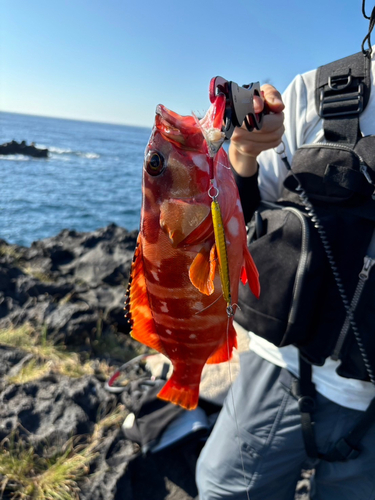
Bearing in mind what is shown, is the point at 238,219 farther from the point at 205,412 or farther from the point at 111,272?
the point at 111,272

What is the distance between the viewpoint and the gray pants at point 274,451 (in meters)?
2.43

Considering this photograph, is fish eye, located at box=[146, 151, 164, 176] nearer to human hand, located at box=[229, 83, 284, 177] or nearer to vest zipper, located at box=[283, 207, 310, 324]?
human hand, located at box=[229, 83, 284, 177]

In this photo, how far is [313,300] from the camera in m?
2.25

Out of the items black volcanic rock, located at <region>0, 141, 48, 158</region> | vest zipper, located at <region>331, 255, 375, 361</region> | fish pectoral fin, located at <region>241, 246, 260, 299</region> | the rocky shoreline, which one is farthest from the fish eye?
black volcanic rock, located at <region>0, 141, 48, 158</region>

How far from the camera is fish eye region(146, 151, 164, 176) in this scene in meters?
1.48

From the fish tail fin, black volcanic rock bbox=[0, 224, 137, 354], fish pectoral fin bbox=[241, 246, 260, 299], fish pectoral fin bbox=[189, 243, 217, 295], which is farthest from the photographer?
black volcanic rock bbox=[0, 224, 137, 354]

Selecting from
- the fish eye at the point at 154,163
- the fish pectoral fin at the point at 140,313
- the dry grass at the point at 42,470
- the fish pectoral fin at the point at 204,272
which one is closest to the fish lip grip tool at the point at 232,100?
the fish eye at the point at 154,163

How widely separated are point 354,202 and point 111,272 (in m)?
6.21

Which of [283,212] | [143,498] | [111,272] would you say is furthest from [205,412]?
[111,272]

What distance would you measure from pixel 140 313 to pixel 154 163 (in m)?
0.79

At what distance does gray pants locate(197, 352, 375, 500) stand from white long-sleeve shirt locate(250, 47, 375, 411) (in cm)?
11

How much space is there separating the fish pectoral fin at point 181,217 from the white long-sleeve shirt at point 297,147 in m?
1.14

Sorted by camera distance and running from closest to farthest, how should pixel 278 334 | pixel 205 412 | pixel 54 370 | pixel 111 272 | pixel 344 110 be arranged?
pixel 344 110 < pixel 278 334 < pixel 205 412 < pixel 54 370 < pixel 111 272

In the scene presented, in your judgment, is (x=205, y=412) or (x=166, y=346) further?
(x=205, y=412)
